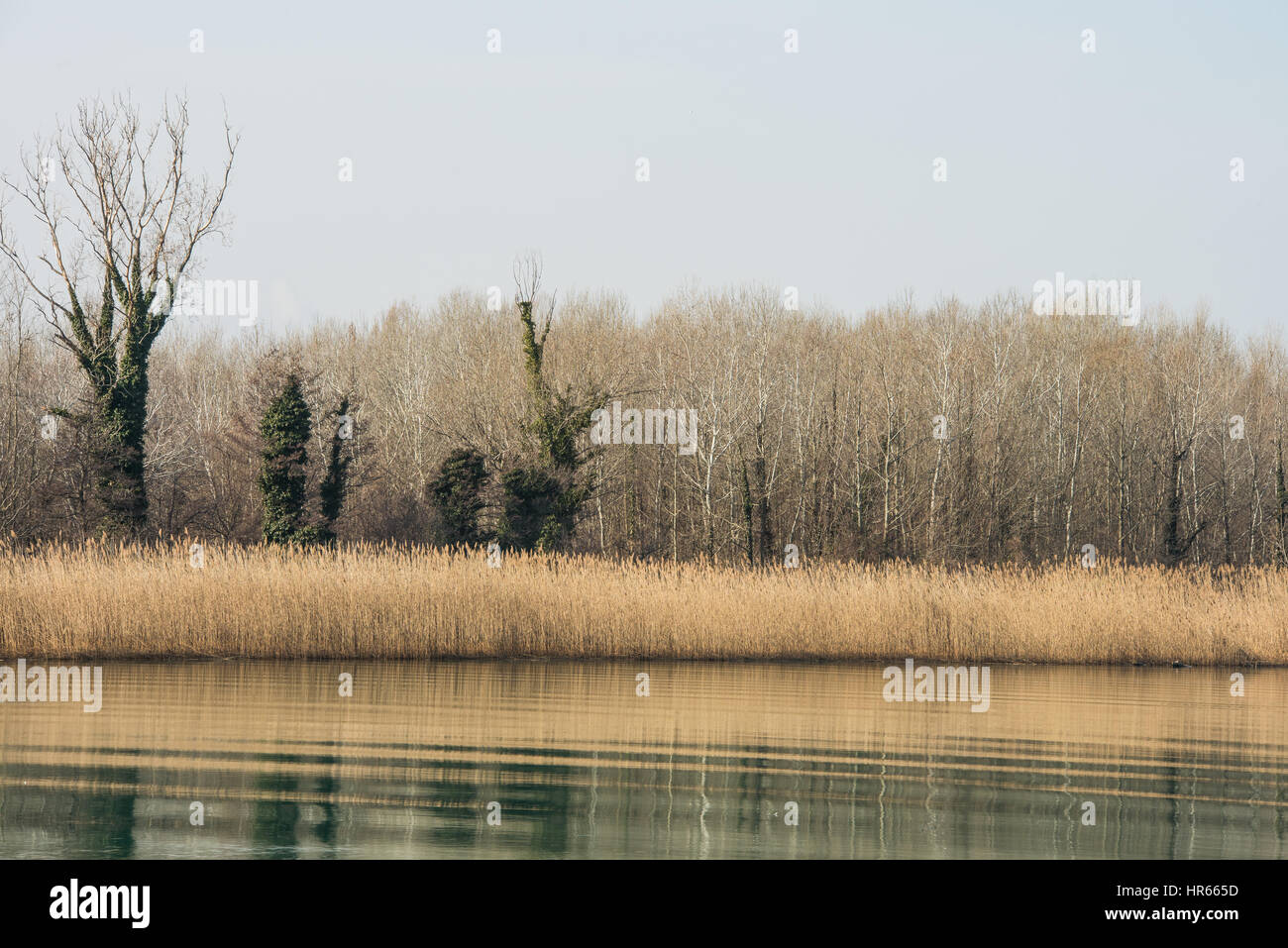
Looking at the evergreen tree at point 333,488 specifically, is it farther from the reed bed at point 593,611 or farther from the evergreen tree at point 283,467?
the reed bed at point 593,611

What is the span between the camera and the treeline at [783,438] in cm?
3759

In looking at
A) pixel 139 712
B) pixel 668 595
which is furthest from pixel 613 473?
pixel 139 712

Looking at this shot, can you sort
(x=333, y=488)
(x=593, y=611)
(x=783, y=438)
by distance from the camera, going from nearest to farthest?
1. (x=593, y=611)
2. (x=333, y=488)
3. (x=783, y=438)

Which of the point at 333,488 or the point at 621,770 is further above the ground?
the point at 333,488

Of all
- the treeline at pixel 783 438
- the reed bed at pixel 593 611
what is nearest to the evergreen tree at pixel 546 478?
the treeline at pixel 783 438

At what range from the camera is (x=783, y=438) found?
49.1 meters

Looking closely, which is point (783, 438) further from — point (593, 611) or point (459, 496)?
point (593, 611)

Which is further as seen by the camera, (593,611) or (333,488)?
(333,488)

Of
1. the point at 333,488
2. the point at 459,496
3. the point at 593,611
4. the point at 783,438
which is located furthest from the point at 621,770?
the point at 783,438

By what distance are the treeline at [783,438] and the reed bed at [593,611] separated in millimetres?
11329

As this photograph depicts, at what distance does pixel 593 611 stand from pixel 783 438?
27.3m

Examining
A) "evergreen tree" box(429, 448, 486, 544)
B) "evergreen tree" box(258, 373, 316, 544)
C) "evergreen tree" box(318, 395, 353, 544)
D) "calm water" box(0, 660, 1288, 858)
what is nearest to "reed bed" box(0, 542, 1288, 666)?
"calm water" box(0, 660, 1288, 858)
